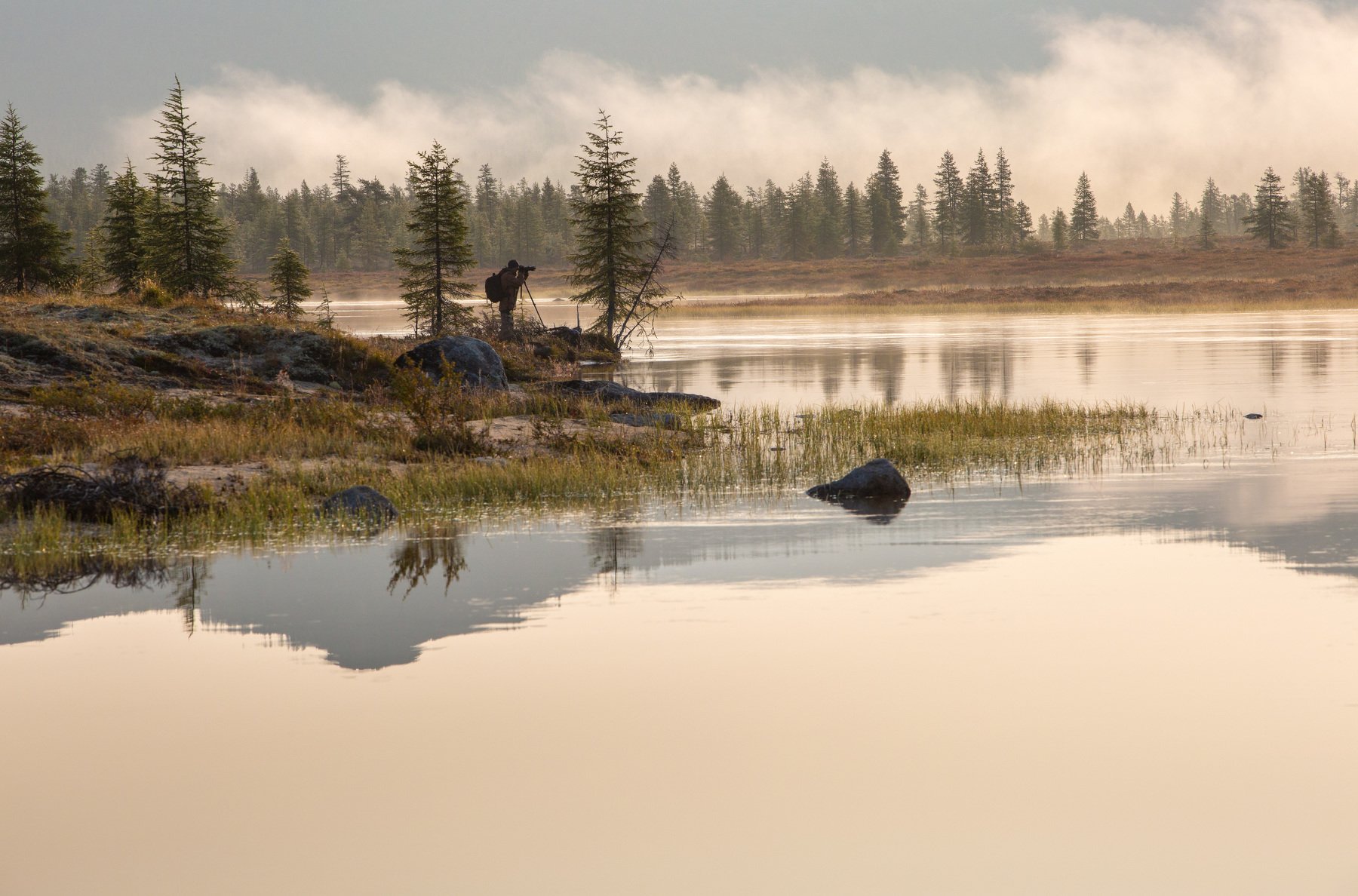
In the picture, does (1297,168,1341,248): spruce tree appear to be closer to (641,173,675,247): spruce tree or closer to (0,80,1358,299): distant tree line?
(0,80,1358,299): distant tree line

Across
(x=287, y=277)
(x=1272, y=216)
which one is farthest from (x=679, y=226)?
(x=287, y=277)

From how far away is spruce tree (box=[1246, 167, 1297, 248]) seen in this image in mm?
145000

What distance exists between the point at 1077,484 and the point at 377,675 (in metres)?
10.6

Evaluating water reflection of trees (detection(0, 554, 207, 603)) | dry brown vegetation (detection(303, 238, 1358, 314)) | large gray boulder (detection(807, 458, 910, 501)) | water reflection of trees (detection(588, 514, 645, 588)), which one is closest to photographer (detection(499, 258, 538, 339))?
large gray boulder (detection(807, 458, 910, 501))

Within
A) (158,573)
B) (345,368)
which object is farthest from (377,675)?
(345,368)

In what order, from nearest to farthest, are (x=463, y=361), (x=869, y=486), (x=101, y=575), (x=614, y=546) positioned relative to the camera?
(x=101, y=575) < (x=614, y=546) < (x=869, y=486) < (x=463, y=361)

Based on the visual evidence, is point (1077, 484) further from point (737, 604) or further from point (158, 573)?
point (158, 573)

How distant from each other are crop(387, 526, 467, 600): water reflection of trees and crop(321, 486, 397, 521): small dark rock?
0.79m

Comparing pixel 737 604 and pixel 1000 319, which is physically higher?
pixel 1000 319

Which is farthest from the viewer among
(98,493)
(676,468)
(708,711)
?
(676,468)

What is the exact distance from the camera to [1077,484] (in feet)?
53.5

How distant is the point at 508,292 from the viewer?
136 ft

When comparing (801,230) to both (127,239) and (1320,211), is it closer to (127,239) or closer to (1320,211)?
(1320,211)

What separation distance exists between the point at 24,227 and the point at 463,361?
926 inches
